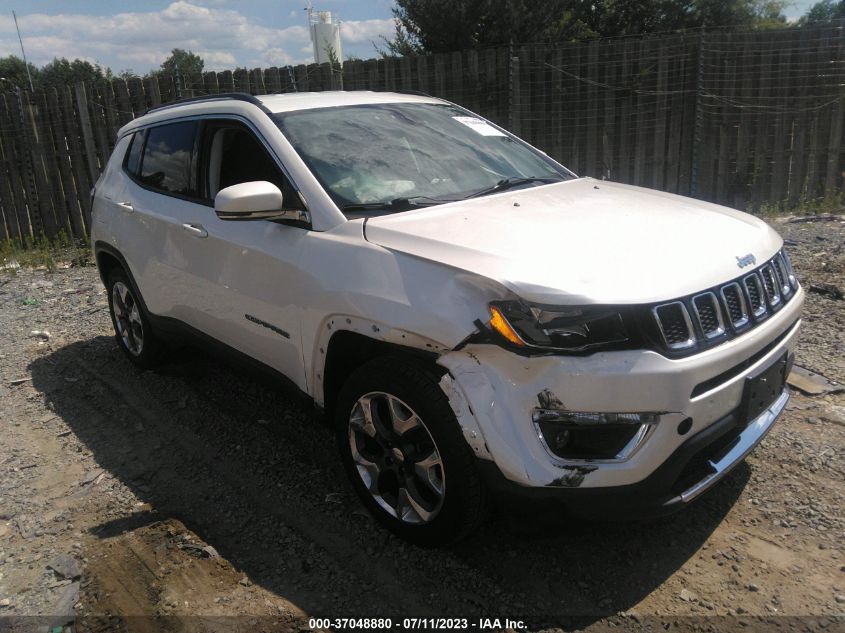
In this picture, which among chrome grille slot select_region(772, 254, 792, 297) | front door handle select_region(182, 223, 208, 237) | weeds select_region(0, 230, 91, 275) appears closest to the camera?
chrome grille slot select_region(772, 254, 792, 297)

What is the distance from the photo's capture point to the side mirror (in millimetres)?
3065

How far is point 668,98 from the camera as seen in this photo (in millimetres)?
8898

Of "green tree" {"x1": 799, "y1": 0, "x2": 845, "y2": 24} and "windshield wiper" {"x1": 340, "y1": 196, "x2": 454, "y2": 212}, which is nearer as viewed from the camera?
"windshield wiper" {"x1": 340, "y1": 196, "x2": 454, "y2": 212}

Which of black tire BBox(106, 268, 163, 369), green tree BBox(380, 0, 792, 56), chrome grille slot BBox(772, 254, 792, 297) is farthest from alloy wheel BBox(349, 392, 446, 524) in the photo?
green tree BBox(380, 0, 792, 56)

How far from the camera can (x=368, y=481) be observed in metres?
3.04

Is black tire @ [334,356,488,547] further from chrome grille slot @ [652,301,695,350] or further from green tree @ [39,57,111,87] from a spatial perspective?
green tree @ [39,57,111,87]

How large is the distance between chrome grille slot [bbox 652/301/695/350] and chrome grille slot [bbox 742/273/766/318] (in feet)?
1.59

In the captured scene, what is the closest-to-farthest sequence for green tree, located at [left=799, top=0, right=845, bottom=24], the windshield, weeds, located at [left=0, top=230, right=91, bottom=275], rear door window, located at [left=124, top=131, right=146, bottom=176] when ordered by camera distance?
1. the windshield
2. rear door window, located at [left=124, top=131, right=146, bottom=176]
3. weeds, located at [left=0, top=230, right=91, bottom=275]
4. green tree, located at [left=799, top=0, right=845, bottom=24]

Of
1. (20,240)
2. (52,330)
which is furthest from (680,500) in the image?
(20,240)

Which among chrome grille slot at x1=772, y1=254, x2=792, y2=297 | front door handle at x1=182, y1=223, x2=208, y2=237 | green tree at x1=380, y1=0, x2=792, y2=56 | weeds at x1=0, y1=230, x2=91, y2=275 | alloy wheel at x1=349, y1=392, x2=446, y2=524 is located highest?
green tree at x1=380, y1=0, x2=792, y2=56

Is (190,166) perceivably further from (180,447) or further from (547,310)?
(547,310)

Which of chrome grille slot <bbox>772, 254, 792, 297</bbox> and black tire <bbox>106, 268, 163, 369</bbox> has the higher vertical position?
chrome grille slot <bbox>772, 254, 792, 297</bbox>

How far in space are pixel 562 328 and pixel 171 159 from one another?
3073 mm

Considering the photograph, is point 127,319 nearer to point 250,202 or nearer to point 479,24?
point 250,202
